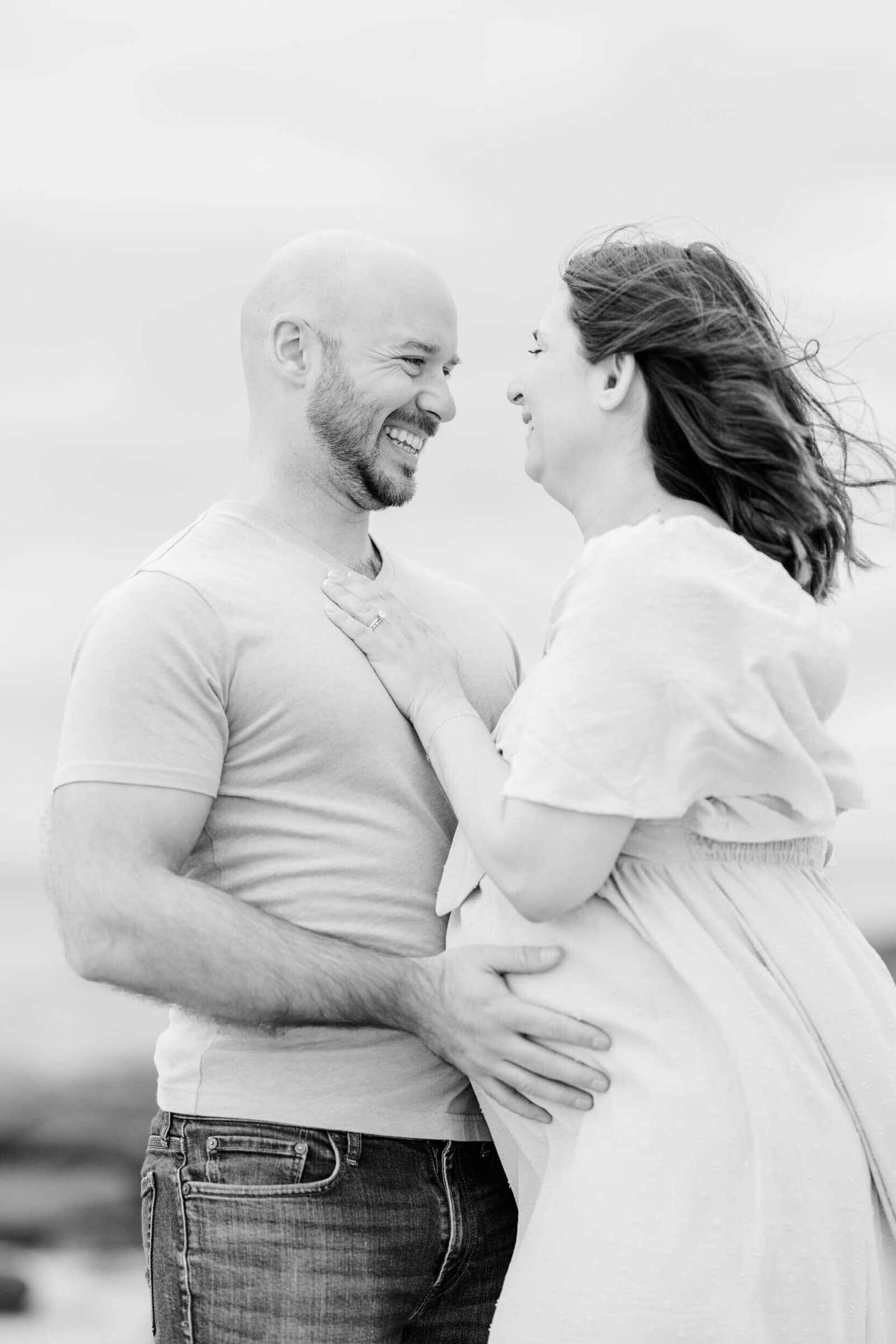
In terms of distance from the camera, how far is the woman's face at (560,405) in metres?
1.97

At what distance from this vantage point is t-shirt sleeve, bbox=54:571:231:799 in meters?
1.91

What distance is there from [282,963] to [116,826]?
0.96ft

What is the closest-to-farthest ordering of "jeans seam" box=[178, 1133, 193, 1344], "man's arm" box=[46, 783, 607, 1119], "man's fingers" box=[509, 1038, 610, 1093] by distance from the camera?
"man's fingers" box=[509, 1038, 610, 1093] < "man's arm" box=[46, 783, 607, 1119] < "jeans seam" box=[178, 1133, 193, 1344]

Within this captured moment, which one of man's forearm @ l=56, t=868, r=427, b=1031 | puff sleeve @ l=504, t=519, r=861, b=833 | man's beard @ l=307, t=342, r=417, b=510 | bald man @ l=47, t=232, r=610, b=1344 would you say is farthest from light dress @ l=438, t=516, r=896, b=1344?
man's beard @ l=307, t=342, r=417, b=510

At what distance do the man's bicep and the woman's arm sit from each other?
0.36 metres

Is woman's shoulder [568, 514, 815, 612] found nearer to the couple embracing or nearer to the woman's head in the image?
the couple embracing

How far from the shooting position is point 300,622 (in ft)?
6.95

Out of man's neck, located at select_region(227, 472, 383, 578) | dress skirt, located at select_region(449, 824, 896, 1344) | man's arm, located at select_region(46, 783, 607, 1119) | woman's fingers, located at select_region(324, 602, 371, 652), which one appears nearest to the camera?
dress skirt, located at select_region(449, 824, 896, 1344)

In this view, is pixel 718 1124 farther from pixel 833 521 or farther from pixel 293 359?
pixel 293 359

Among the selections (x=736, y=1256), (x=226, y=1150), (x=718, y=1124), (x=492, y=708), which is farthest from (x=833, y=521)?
(x=226, y=1150)

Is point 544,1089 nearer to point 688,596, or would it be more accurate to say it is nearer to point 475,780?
point 475,780

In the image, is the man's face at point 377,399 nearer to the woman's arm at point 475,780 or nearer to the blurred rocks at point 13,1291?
the woman's arm at point 475,780

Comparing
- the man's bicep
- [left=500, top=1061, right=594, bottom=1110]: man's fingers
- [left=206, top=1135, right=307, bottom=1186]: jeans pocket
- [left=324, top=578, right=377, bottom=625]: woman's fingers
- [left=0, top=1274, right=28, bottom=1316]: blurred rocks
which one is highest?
[left=324, top=578, right=377, bottom=625]: woman's fingers

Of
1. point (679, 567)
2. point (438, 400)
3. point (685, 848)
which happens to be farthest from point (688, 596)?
point (438, 400)
